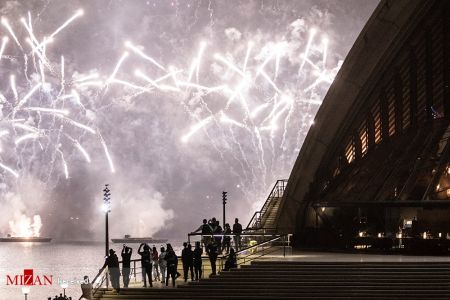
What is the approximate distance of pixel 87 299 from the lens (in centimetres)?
2431

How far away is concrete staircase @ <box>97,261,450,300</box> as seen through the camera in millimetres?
22234

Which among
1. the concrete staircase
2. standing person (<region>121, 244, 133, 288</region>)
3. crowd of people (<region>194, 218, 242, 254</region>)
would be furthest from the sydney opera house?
standing person (<region>121, 244, 133, 288</region>)

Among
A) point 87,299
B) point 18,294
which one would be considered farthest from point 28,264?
point 87,299

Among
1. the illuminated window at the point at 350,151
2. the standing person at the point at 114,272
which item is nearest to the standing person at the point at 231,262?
the standing person at the point at 114,272

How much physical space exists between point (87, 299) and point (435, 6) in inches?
723

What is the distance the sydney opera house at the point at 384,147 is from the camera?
31.2 m

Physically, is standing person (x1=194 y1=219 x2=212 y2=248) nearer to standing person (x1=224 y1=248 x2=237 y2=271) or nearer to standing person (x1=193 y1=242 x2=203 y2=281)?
standing person (x1=224 y1=248 x2=237 y2=271)

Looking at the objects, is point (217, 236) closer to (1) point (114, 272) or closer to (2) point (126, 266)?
(2) point (126, 266)

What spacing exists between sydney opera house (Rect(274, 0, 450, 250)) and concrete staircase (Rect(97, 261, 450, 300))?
6.09 m

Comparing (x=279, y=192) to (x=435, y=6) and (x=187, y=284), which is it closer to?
(x=435, y=6)

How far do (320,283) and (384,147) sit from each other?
1542 cm

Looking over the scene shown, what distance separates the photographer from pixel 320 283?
74.8 feet

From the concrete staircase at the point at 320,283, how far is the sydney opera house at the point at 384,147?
20.0 feet

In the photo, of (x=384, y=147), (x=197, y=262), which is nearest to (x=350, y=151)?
(x=384, y=147)
